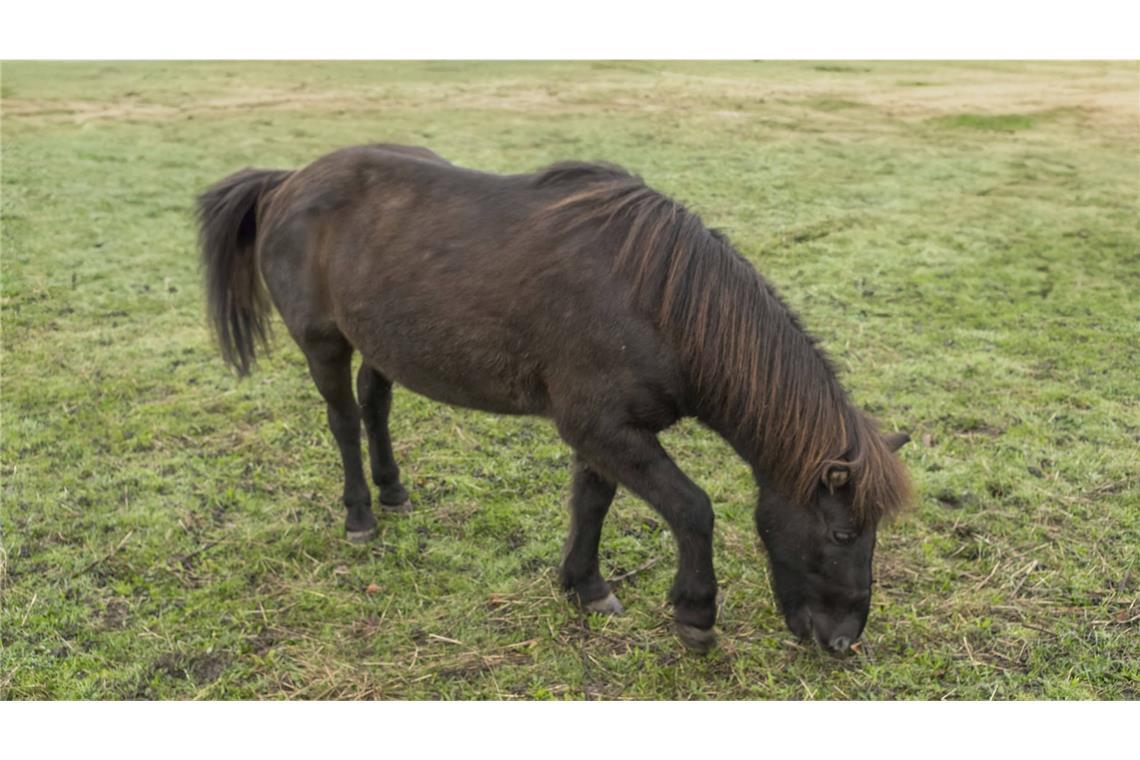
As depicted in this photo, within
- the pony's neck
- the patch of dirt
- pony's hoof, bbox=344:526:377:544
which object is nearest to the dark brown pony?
the pony's neck

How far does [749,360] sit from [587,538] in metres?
1.25

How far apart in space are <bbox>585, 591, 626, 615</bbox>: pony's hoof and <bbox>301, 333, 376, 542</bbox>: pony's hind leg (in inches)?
53.2

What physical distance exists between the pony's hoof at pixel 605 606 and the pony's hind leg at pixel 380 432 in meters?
1.40

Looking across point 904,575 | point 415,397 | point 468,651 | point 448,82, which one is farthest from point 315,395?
point 448,82

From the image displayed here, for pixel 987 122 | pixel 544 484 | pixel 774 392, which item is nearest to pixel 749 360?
pixel 774 392

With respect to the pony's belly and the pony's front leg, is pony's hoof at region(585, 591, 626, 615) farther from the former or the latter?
the pony's belly

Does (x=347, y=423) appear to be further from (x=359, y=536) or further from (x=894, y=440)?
(x=894, y=440)

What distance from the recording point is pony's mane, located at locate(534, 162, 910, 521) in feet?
11.7

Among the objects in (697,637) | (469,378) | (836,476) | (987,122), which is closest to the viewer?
(836,476)

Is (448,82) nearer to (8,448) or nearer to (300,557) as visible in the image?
(8,448)

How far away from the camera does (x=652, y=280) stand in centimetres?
373

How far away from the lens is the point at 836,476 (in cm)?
346

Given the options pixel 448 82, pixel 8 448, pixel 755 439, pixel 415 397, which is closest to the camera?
pixel 755 439
